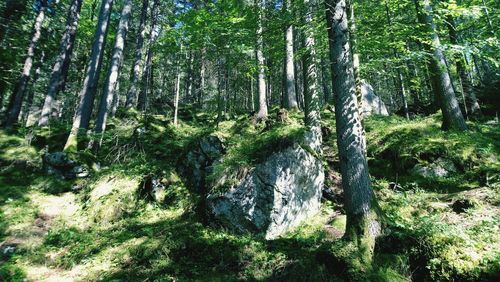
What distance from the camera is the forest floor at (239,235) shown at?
460 cm

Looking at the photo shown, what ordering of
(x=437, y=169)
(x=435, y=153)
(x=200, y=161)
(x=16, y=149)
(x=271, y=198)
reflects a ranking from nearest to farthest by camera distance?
(x=271, y=198), (x=437, y=169), (x=435, y=153), (x=200, y=161), (x=16, y=149)

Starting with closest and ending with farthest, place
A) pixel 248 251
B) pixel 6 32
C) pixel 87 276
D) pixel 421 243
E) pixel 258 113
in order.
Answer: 1. pixel 421 243
2. pixel 87 276
3. pixel 248 251
4. pixel 6 32
5. pixel 258 113

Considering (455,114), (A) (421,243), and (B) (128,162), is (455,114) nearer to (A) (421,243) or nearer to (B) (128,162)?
(A) (421,243)

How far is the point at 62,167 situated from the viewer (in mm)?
10961

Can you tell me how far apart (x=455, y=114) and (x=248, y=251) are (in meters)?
8.65

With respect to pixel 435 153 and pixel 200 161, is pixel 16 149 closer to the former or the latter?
pixel 200 161

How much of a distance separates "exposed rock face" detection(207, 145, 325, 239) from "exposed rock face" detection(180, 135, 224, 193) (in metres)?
2.05

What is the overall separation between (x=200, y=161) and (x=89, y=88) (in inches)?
285

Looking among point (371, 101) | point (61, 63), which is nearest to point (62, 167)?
point (61, 63)

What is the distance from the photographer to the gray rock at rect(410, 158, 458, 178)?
27.2ft

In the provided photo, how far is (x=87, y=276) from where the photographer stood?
579cm

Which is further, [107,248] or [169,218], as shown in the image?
[169,218]

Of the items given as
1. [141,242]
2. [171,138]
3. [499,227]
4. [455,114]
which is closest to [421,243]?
[499,227]

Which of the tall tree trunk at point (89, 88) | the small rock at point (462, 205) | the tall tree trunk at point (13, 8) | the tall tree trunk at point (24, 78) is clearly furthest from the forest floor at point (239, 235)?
the tall tree trunk at point (13, 8)
